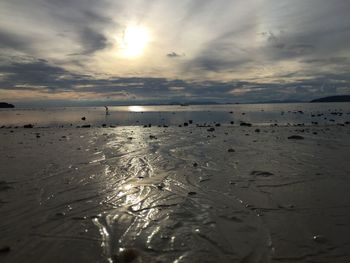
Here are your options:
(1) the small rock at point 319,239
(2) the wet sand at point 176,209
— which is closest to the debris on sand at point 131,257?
(2) the wet sand at point 176,209

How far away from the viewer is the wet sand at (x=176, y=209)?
6.87 m

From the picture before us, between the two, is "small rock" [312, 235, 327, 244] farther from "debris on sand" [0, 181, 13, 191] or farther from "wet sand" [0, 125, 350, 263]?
"debris on sand" [0, 181, 13, 191]

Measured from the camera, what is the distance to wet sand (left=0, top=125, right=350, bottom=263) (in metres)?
6.87

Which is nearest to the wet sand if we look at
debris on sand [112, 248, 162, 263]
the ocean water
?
debris on sand [112, 248, 162, 263]

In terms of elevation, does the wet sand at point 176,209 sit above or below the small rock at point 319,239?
above

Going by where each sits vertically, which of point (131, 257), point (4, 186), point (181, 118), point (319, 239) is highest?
point (181, 118)

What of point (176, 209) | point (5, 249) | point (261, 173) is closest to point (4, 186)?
point (5, 249)

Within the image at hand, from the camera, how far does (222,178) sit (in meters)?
13.3

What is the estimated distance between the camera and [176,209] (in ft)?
31.4

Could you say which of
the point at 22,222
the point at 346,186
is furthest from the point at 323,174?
the point at 22,222

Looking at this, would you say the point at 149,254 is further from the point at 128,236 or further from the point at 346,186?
the point at 346,186

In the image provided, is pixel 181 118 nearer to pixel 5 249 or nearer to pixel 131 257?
pixel 5 249

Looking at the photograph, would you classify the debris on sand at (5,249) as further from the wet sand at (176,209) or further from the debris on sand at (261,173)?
the debris on sand at (261,173)

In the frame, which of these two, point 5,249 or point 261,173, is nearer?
point 5,249
